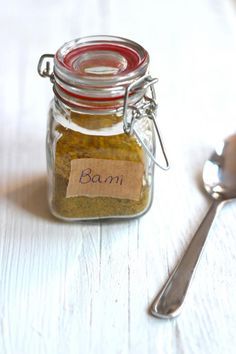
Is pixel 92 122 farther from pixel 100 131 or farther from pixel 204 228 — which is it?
pixel 204 228

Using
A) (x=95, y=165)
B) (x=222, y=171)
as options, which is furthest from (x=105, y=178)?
(x=222, y=171)

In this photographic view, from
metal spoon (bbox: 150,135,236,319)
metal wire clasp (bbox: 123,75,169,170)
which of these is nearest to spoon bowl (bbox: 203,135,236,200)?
metal spoon (bbox: 150,135,236,319)

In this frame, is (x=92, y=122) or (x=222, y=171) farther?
(x=222, y=171)

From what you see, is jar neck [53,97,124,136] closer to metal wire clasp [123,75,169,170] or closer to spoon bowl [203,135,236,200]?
metal wire clasp [123,75,169,170]

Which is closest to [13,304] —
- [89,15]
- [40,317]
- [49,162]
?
[40,317]

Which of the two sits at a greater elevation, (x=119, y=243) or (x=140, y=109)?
(x=140, y=109)

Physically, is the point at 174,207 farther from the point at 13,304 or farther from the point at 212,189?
the point at 13,304
